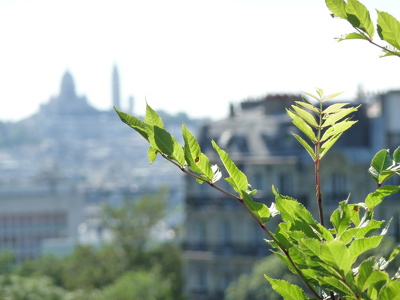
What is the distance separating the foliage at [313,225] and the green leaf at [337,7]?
0.78 feet

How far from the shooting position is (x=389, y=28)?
3.15m

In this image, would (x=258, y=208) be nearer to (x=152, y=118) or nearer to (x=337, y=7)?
(x=152, y=118)

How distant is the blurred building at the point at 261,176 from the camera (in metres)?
41.3

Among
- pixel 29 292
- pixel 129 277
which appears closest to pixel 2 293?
pixel 29 292

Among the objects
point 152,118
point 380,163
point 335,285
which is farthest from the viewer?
point 380,163

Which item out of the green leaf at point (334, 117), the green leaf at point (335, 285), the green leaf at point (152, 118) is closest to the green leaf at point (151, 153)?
the green leaf at point (152, 118)

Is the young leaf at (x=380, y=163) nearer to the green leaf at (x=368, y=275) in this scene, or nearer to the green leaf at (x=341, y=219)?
the green leaf at (x=341, y=219)

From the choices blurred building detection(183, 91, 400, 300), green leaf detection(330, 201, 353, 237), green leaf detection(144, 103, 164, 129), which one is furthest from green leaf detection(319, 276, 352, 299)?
blurred building detection(183, 91, 400, 300)

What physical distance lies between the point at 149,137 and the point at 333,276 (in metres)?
0.60

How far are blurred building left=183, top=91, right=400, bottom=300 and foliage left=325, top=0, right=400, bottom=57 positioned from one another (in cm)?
3615

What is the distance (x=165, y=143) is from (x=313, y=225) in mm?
431

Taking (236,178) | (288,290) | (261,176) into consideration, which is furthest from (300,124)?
(261,176)

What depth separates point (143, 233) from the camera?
74750 millimetres

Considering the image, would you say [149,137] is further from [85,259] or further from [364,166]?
[85,259]
